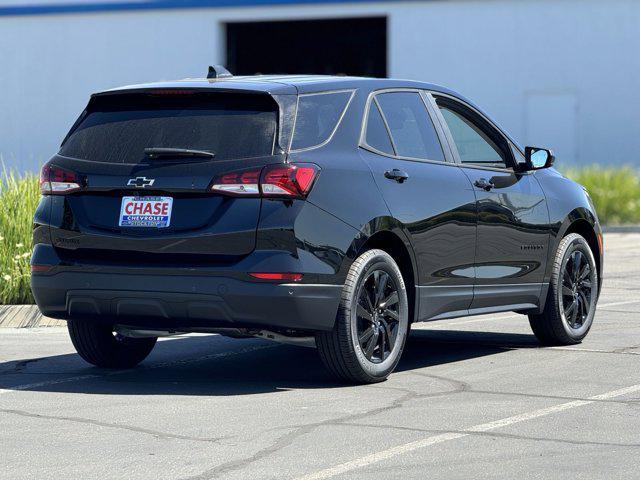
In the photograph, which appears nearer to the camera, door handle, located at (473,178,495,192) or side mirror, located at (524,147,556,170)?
door handle, located at (473,178,495,192)

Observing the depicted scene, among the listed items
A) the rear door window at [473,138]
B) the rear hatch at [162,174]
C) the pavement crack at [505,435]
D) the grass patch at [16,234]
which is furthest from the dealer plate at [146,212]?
the grass patch at [16,234]

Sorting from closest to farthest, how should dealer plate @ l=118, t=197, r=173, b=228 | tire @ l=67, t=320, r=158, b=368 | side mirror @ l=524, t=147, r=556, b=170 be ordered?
dealer plate @ l=118, t=197, r=173, b=228, tire @ l=67, t=320, r=158, b=368, side mirror @ l=524, t=147, r=556, b=170

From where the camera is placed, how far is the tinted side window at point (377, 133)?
27.7 ft

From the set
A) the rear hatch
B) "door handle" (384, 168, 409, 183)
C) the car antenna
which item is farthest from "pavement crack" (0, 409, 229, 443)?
the car antenna

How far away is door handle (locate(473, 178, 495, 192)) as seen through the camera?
9.24 m

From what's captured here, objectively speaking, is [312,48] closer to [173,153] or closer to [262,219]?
[173,153]

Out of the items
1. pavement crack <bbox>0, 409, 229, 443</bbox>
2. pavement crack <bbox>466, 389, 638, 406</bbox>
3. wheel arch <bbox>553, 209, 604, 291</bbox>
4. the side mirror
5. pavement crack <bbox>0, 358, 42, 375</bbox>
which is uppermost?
the side mirror

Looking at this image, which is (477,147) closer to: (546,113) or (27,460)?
(27,460)

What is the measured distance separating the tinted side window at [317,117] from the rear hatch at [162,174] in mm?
154

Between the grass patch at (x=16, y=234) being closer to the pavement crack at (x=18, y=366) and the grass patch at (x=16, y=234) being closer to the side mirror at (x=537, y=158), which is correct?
the pavement crack at (x=18, y=366)

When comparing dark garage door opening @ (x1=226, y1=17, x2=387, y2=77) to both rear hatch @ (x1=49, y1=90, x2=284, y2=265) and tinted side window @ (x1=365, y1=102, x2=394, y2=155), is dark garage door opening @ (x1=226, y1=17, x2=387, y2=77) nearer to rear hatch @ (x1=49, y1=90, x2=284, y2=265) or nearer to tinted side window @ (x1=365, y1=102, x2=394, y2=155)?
tinted side window @ (x1=365, y1=102, x2=394, y2=155)

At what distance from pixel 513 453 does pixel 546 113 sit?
26.7 meters

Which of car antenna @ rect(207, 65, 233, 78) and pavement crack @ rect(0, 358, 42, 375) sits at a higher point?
car antenna @ rect(207, 65, 233, 78)

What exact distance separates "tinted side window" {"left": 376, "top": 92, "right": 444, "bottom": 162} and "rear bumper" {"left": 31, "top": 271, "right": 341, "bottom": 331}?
1.28 metres
